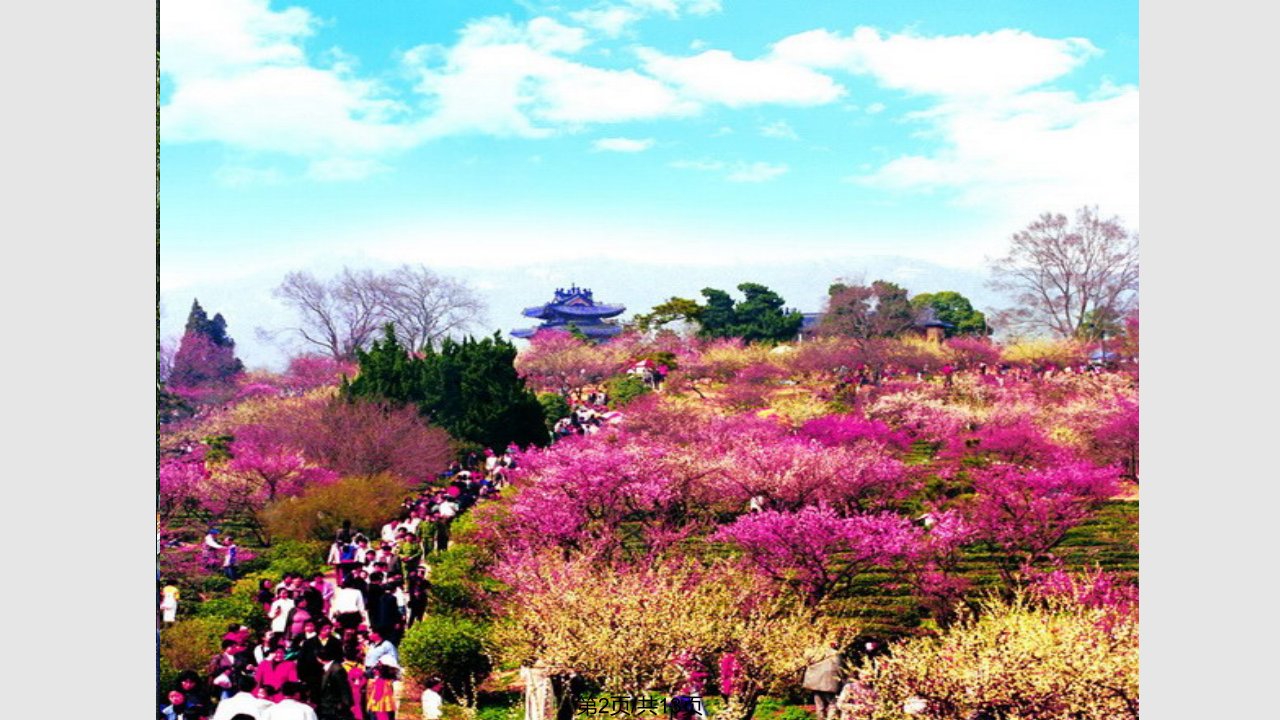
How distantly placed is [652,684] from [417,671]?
255cm

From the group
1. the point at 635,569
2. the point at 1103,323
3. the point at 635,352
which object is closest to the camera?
the point at 635,569

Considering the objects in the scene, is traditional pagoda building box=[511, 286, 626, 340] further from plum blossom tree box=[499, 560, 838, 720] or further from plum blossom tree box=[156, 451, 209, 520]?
plum blossom tree box=[156, 451, 209, 520]

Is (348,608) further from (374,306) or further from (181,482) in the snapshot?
(374,306)

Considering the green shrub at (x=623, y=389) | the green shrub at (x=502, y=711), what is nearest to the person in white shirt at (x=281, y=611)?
the green shrub at (x=502, y=711)

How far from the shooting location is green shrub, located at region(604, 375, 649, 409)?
54.2ft

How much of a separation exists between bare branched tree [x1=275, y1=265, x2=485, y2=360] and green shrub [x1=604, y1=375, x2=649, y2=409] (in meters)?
2.62

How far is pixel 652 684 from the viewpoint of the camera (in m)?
10.6

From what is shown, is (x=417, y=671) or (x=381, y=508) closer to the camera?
(x=417, y=671)

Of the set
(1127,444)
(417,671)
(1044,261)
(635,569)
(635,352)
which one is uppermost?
(1044,261)

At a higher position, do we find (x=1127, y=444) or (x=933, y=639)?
(x=1127, y=444)

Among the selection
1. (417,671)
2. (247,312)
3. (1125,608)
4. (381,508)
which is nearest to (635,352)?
(381,508)

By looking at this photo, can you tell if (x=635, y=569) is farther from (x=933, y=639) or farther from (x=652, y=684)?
(x=933, y=639)

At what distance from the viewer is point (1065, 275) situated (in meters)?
14.4

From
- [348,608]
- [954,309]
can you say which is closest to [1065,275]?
[954,309]
